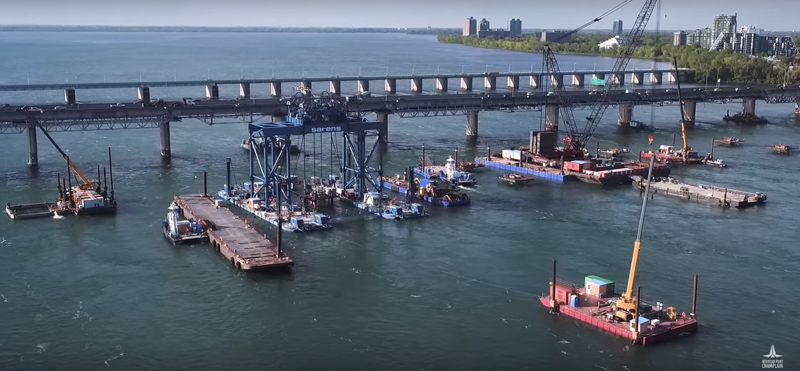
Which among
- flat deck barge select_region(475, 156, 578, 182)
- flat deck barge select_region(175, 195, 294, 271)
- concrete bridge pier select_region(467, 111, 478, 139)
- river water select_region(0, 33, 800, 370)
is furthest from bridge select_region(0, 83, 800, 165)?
flat deck barge select_region(175, 195, 294, 271)

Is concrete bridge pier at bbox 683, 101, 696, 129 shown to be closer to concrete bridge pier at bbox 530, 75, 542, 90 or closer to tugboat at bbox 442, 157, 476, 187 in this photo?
concrete bridge pier at bbox 530, 75, 542, 90

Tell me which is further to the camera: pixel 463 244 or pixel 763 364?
pixel 463 244

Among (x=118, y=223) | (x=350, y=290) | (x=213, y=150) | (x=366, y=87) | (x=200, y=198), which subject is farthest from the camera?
(x=366, y=87)

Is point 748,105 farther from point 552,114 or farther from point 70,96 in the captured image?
point 70,96

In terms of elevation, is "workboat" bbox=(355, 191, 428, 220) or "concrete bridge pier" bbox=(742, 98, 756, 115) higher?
"concrete bridge pier" bbox=(742, 98, 756, 115)

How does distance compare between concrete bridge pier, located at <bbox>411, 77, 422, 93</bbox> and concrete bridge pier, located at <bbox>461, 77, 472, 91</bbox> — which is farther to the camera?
concrete bridge pier, located at <bbox>461, 77, 472, 91</bbox>

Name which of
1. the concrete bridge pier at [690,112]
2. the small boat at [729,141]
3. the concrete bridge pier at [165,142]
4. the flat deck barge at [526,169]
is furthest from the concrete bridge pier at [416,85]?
the concrete bridge pier at [165,142]

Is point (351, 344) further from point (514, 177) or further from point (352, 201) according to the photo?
point (514, 177)

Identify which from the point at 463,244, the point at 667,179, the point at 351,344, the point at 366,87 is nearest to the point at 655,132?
the point at 667,179
